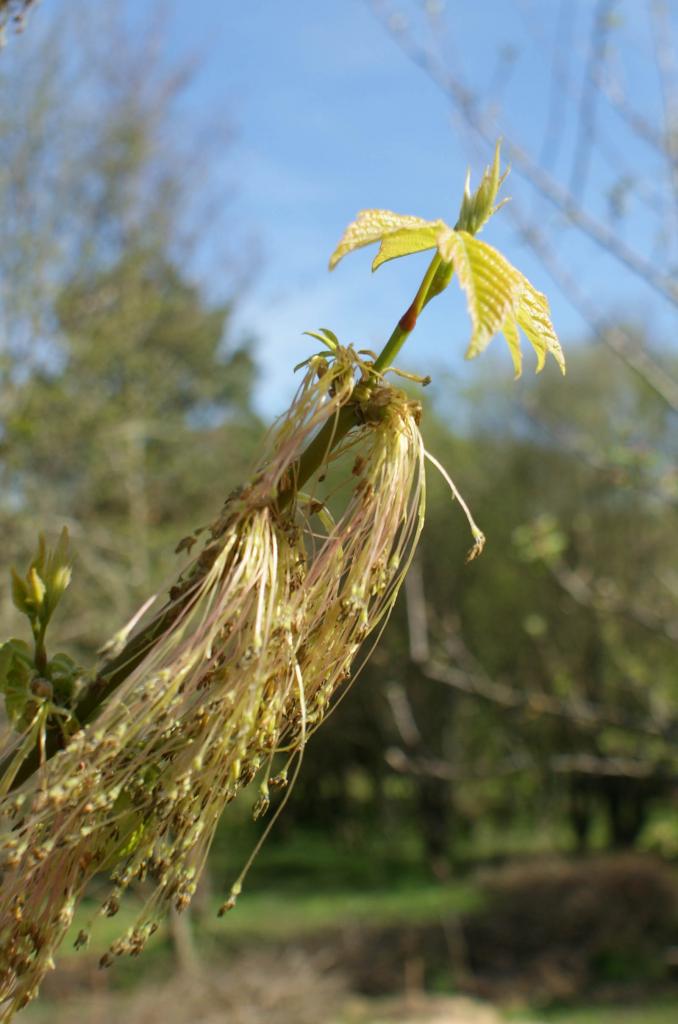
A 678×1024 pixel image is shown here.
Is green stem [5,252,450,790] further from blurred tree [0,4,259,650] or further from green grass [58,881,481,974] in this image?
green grass [58,881,481,974]

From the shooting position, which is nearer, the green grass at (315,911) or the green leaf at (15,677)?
the green leaf at (15,677)

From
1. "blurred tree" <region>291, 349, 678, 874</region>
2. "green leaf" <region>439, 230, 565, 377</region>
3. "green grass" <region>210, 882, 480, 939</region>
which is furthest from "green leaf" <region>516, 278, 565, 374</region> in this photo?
"blurred tree" <region>291, 349, 678, 874</region>

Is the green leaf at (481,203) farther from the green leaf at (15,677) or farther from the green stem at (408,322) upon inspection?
the green leaf at (15,677)

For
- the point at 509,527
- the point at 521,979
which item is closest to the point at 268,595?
the point at 521,979

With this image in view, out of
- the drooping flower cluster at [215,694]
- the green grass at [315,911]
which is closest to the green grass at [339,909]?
the green grass at [315,911]

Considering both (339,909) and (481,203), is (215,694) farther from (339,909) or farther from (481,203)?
(339,909)

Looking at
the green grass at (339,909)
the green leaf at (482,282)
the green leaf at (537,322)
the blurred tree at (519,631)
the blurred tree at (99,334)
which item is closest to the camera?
the green leaf at (482,282)

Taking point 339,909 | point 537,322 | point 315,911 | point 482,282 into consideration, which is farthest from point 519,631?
point 482,282
